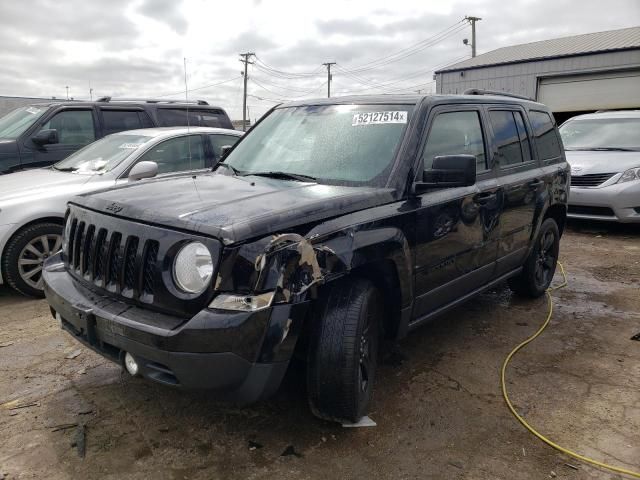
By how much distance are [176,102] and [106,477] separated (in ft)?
20.9

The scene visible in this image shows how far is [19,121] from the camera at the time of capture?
279 inches

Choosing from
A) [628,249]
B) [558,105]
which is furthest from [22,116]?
[558,105]

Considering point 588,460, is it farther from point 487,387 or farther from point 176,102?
point 176,102

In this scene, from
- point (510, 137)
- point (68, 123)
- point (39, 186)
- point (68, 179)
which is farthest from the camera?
point (68, 123)

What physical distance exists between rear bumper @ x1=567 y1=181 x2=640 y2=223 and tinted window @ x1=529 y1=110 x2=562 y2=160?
132 inches

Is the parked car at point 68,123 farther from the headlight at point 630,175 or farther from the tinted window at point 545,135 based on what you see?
the headlight at point 630,175

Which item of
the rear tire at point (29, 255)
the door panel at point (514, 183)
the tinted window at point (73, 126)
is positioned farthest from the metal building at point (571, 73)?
the rear tire at point (29, 255)

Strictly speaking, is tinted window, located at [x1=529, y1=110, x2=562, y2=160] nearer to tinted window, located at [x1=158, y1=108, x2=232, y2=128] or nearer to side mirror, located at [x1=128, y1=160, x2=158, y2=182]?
side mirror, located at [x1=128, y1=160, x2=158, y2=182]

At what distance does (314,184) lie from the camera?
311 centimetres

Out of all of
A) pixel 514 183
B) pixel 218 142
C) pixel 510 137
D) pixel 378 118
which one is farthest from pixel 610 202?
pixel 378 118

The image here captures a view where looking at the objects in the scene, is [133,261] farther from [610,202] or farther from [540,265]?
[610,202]

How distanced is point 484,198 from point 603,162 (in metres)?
5.63

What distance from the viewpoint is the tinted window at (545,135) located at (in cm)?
479

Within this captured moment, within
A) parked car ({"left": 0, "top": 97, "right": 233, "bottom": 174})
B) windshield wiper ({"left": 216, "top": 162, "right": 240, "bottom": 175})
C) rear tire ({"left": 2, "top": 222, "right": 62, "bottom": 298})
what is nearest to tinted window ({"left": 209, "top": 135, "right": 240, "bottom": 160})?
parked car ({"left": 0, "top": 97, "right": 233, "bottom": 174})
